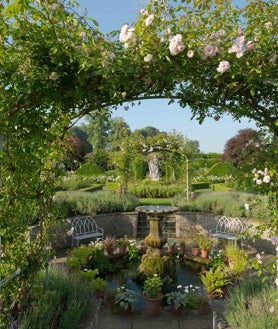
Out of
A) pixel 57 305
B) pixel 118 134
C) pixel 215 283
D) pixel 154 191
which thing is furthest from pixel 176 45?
pixel 118 134

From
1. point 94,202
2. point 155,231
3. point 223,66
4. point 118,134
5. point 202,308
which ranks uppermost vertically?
point 118,134

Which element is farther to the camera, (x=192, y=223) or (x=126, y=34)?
(x=192, y=223)

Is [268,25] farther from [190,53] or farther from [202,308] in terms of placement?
[202,308]

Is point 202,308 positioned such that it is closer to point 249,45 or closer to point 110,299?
point 110,299

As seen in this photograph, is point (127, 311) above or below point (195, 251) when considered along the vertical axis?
below

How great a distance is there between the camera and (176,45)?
252 centimetres

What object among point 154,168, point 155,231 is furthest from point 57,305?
point 154,168

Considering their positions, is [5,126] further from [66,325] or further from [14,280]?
[66,325]

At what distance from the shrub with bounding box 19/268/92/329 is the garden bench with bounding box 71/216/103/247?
372 cm

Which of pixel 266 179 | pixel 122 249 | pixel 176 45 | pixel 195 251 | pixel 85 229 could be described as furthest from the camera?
pixel 85 229

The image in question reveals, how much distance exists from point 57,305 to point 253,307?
6.34 ft

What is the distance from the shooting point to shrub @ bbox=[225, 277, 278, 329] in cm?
317

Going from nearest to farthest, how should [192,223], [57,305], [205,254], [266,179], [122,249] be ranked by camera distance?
[266,179] < [57,305] < [205,254] < [122,249] < [192,223]

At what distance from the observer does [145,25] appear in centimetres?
259
